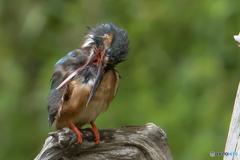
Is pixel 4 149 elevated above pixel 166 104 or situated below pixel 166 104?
below

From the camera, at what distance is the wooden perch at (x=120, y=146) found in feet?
7.78

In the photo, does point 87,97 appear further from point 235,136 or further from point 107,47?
point 235,136

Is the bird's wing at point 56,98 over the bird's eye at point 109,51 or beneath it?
beneath

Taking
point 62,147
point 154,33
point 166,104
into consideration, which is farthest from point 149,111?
point 62,147

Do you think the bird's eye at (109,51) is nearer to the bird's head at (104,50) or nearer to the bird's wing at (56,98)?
the bird's head at (104,50)

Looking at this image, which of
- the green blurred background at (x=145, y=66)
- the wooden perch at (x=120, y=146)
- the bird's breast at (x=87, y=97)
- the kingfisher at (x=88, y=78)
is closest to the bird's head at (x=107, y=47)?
the kingfisher at (x=88, y=78)

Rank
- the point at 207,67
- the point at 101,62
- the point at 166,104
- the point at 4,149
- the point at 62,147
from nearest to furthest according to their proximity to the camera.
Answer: the point at 62,147, the point at 101,62, the point at 207,67, the point at 166,104, the point at 4,149

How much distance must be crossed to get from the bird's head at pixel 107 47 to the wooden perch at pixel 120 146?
42 centimetres

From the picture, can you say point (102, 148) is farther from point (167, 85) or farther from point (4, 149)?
point (4, 149)

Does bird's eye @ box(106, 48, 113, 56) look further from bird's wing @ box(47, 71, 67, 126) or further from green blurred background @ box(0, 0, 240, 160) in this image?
green blurred background @ box(0, 0, 240, 160)

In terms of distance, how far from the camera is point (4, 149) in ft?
15.2

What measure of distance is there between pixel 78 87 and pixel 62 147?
14.4 inches

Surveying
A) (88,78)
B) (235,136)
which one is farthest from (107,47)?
(235,136)

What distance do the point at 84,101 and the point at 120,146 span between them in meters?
0.34
